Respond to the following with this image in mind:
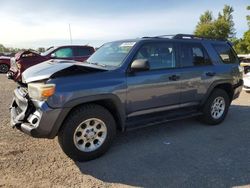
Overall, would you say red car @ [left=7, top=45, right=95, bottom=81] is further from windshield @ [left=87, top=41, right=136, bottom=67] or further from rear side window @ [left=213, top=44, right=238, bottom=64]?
rear side window @ [left=213, top=44, right=238, bottom=64]

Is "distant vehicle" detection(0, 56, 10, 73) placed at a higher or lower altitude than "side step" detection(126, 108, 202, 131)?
higher

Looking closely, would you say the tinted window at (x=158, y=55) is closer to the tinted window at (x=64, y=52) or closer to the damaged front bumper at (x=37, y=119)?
the damaged front bumper at (x=37, y=119)

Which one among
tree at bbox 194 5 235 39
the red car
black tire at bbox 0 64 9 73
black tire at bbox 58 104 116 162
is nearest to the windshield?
black tire at bbox 58 104 116 162

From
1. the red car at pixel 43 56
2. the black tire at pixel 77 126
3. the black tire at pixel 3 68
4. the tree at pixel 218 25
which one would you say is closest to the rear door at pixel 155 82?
the black tire at pixel 77 126

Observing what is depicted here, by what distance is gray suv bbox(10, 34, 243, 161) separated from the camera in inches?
151

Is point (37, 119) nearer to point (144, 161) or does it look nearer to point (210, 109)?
point (144, 161)

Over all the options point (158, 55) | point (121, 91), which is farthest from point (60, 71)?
point (158, 55)

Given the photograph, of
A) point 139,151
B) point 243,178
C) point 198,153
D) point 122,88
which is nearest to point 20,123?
point 122,88

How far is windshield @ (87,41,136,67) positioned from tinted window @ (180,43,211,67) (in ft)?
3.53

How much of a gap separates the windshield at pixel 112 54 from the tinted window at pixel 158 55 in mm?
A: 240

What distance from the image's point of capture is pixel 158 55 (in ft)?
16.3

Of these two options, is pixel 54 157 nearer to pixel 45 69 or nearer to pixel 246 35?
pixel 45 69

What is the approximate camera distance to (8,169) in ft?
12.7

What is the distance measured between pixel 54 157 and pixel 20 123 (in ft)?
2.44
